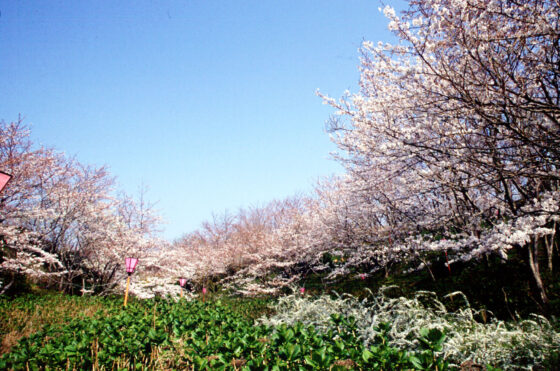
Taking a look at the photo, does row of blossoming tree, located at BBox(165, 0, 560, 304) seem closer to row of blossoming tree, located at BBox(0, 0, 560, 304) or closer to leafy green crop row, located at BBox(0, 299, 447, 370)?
row of blossoming tree, located at BBox(0, 0, 560, 304)

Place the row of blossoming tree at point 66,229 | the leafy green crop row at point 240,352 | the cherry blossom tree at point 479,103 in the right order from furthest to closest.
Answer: the row of blossoming tree at point 66,229
the cherry blossom tree at point 479,103
the leafy green crop row at point 240,352

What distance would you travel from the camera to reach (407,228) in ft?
24.8

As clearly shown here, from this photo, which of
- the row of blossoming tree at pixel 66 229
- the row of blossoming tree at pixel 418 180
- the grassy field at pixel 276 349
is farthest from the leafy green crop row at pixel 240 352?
the row of blossoming tree at pixel 66 229

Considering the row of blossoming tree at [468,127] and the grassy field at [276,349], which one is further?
the row of blossoming tree at [468,127]

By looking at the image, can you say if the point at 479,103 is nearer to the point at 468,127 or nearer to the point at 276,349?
the point at 468,127

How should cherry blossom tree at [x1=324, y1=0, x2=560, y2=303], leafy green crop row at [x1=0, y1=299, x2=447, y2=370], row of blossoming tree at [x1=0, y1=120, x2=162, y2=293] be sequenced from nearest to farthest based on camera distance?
leafy green crop row at [x1=0, y1=299, x2=447, y2=370], cherry blossom tree at [x1=324, y1=0, x2=560, y2=303], row of blossoming tree at [x1=0, y1=120, x2=162, y2=293]

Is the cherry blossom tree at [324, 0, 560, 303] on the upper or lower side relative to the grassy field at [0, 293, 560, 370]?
upper

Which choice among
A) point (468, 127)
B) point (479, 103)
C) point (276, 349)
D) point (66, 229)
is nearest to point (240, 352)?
point (276, 349)

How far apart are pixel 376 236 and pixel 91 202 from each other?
14.0m

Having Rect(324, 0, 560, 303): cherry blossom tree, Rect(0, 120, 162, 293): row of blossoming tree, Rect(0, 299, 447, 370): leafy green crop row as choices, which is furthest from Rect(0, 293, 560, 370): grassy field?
Rect(0, 120, 162, 293): row of blossoming tree

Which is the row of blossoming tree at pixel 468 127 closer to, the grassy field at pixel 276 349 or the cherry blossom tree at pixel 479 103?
the cherry blossom tree at pixel 479 103

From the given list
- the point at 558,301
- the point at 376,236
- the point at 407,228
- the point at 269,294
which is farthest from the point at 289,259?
the point at 558,301

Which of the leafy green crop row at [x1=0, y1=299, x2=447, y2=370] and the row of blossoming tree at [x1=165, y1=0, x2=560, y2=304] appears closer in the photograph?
the leafy green crop row at [x1=0, y1=299, x2=447, y2=370]

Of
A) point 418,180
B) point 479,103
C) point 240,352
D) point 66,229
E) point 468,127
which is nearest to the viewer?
point 240,352
